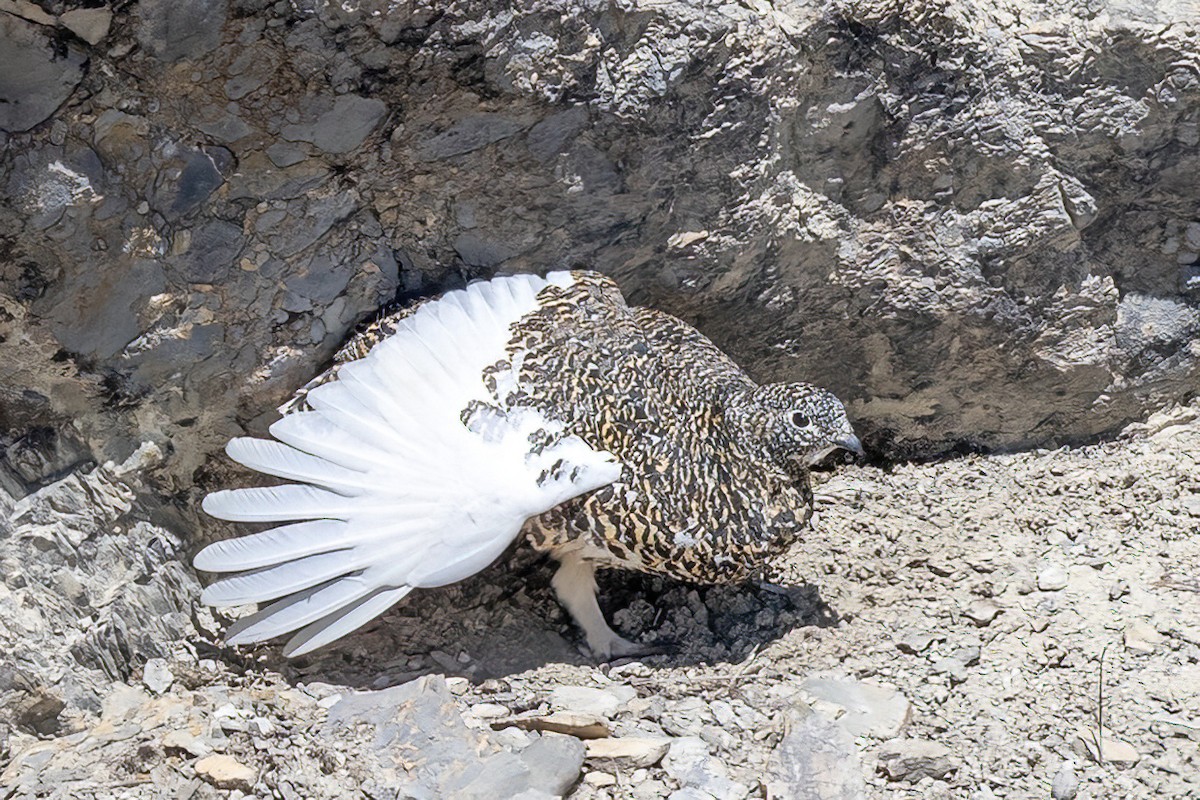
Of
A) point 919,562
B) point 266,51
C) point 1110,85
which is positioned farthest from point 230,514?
point 1110,85

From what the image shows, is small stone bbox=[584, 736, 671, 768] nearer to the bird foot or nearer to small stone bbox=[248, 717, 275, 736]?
the bird foot

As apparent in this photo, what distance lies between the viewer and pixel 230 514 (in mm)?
3543

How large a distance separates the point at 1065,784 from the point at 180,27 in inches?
119

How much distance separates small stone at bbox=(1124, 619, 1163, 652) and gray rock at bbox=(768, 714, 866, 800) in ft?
3.33

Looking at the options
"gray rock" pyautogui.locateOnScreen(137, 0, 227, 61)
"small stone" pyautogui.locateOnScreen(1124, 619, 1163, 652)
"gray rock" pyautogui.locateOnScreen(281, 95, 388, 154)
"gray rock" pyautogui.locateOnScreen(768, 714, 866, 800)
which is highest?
"gray rock" pyautogui.locateOnScreen(137, 0, 227, 61)

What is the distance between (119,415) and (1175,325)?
3.86 m

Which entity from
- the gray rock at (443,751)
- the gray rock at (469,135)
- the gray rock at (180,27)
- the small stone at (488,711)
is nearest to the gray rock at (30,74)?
the gray rock at (180,27)

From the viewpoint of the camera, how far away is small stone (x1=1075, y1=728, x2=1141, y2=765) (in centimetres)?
330

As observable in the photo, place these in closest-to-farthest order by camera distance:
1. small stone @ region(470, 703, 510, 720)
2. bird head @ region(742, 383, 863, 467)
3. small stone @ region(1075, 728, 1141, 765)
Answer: small stone @ region(1075, 728, 1141, 765) < small stone @ region(470, 703, 510, 720) < bird head @ region(742, 383, 863, 467)

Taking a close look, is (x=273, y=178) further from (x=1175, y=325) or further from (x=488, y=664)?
(x=1175, y=325)

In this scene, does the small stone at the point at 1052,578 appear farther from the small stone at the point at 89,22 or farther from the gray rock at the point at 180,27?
the small stone at the point at 89,22

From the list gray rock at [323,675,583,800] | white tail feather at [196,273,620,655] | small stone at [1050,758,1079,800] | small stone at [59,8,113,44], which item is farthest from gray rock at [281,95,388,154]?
small stone at [1050,758,1079,800]

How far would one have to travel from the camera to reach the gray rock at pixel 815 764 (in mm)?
3209

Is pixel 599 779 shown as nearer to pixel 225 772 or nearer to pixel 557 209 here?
pixel 225 772
